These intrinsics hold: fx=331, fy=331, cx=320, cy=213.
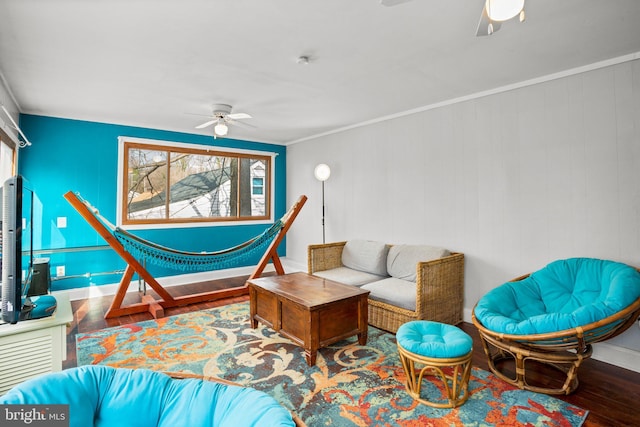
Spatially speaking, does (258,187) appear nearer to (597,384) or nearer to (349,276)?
(349,276)

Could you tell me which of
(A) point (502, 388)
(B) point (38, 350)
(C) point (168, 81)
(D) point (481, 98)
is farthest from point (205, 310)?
(D) point (481, 98)

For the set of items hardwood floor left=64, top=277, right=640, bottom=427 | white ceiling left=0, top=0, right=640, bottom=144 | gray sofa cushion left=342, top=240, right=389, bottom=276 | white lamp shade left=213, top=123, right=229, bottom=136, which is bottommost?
hardwood floor left=64, top=277, right=640, bottom=427

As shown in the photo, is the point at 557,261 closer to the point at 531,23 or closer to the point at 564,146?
the point at 564,146

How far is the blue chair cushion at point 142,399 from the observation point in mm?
1132

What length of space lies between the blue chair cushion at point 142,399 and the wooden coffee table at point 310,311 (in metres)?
1.29

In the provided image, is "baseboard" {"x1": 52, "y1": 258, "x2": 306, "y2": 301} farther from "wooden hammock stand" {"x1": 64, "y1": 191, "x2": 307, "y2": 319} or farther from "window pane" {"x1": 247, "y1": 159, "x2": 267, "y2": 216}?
"window pane" {"x1": 247, "y1": 159, "x2": 267, "y2": 216}

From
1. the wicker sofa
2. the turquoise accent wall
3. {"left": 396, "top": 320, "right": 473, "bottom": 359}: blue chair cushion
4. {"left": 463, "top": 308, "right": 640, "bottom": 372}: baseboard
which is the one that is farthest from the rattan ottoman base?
the turquoise accent wall

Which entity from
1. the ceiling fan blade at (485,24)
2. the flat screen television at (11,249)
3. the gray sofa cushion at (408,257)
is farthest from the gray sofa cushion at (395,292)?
the flat screen television at (11,249)

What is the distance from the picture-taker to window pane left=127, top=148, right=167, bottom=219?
460 centimetres

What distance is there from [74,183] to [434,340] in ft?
14.7

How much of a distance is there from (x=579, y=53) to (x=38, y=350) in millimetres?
3940

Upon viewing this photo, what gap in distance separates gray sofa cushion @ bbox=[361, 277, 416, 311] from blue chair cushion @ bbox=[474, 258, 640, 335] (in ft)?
2.18

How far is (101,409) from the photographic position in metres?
1.26

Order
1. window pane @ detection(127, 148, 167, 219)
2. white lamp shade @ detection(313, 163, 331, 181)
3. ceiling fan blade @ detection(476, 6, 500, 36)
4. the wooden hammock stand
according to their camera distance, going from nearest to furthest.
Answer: ceiling fan blade @ detection(476, 6, 500, 36) → the wooden hammock stand → window pane @ detection(127, 148, 167, 219) → white lamp shade @ detection(313, 163, 331, 181)
